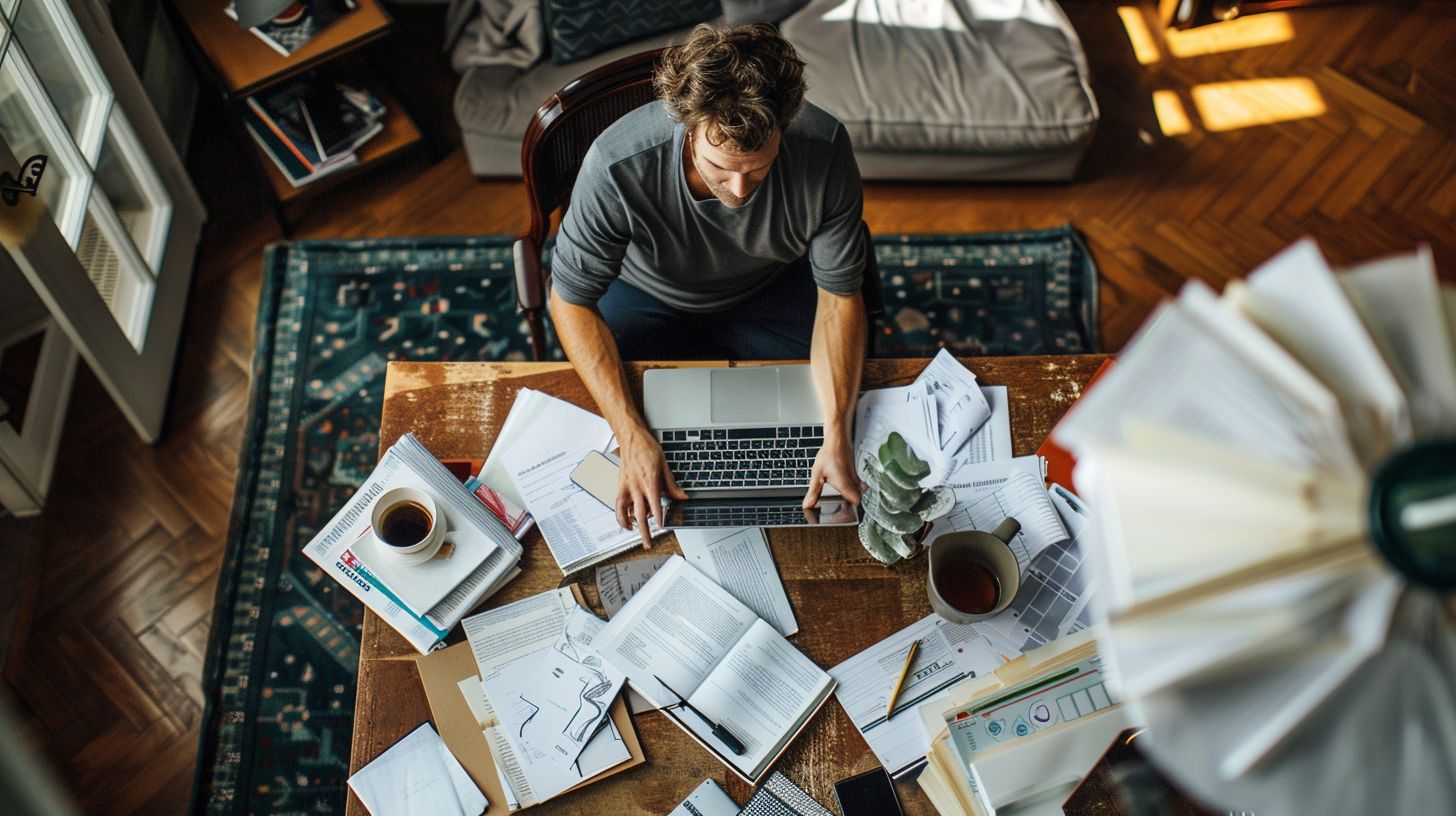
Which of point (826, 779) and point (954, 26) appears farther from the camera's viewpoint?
point (954, 26)

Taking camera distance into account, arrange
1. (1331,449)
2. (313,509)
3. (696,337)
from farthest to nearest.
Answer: (313,509)
(696,337)
(1331,449)

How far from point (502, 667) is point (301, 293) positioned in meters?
1.56

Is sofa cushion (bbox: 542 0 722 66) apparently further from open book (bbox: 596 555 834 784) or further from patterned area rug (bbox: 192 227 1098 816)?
open book (bbox: 596 555 834 784)

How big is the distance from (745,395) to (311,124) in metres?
1.62

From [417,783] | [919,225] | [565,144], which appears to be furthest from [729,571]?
[919,225]

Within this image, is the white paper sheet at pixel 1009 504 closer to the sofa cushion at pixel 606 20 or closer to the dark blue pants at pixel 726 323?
the dark blue pants at pixel 726 323

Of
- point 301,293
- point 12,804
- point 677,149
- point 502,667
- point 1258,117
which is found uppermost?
point 12,804

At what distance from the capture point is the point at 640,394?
1592 millimetres

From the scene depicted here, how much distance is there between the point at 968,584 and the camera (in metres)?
1.39

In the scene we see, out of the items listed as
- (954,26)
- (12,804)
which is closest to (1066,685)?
(12,804)

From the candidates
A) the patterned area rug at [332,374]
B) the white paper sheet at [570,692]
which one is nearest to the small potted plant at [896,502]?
the white paper sheet at [570,692]

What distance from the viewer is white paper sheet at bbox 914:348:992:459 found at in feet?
5.04

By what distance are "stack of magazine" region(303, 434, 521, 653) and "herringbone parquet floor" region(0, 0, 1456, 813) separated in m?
1.00

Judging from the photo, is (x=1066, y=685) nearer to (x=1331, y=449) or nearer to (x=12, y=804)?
(x=1331, y=449)
